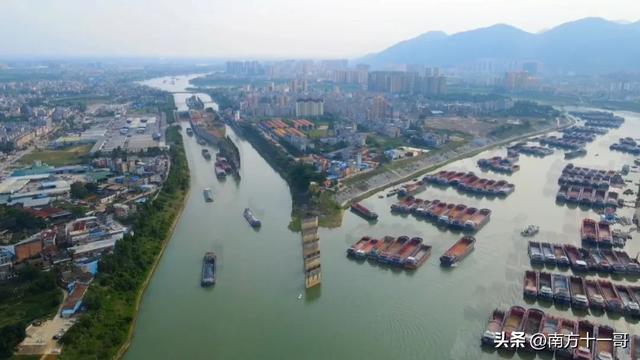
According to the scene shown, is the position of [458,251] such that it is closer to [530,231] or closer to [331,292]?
[530,231]

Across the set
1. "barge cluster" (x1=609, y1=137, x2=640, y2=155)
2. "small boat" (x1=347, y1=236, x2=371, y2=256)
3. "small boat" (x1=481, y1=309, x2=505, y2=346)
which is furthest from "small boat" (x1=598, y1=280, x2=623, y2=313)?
"barge cluster" (x1=609, y1=137, x2=640, y2=155)

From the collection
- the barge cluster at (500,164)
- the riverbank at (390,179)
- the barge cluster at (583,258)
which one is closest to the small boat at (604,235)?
the barge cluster at (583,258)

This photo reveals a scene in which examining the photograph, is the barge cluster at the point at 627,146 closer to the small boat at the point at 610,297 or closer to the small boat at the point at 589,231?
the small boat at the point at 589,231

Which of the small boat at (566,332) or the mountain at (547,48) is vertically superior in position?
the mountain at (547,48)

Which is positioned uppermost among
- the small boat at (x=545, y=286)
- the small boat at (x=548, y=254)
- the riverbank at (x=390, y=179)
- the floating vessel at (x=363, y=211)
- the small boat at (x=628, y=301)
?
the riverbank at (x=390, y=179)

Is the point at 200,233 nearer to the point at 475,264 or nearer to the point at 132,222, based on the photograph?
the point at 132,222

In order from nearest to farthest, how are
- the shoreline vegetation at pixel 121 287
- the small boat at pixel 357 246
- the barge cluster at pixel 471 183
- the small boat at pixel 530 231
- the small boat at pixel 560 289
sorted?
the shoreline vegetation at pixel 121 287 → the small boat at pixel 560 289 → the small boat at pixel 357 246 → the small boat at pixel 530 231 → the barge cluster at pixel 471 183
